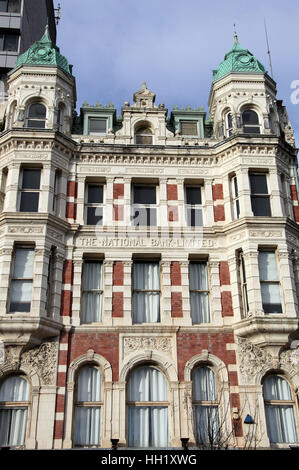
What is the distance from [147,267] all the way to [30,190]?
614cm

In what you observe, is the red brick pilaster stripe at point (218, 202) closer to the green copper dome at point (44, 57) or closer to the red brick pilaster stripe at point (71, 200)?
the red brick pilaster stripe at point (71, 200)

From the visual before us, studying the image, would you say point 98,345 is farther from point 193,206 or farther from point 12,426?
point 193,206

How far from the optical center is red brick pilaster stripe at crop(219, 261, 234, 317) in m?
22.9

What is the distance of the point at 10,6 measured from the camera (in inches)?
1693

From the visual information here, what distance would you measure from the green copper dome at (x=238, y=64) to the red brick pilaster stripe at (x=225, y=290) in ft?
33.6

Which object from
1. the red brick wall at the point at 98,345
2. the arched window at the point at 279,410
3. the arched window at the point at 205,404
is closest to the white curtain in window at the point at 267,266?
the arched window at the point at 279,410

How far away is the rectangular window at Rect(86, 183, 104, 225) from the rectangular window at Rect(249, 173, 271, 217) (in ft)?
22.4

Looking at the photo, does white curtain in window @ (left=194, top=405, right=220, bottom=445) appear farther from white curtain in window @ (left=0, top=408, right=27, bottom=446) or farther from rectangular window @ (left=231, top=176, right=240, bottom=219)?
rectangular window @ (left=231, top=176, right=240, bottom=219)

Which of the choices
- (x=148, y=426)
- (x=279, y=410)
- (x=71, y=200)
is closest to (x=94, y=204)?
(x=71, y=200)

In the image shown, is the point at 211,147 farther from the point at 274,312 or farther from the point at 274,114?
the point at 274,312

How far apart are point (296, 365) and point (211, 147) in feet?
34.8

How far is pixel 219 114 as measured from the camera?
27.5 m

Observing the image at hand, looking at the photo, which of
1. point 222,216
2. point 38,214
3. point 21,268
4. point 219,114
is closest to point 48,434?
point 21,268
